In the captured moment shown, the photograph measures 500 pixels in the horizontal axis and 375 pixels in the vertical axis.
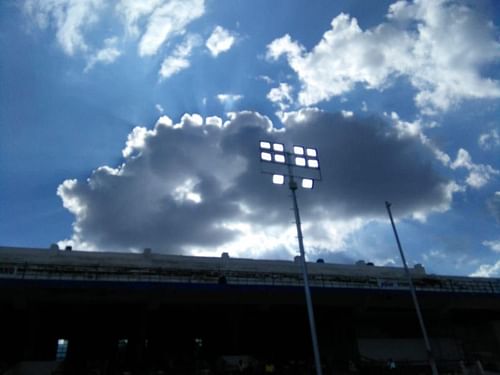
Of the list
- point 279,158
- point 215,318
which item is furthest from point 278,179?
point 215,318

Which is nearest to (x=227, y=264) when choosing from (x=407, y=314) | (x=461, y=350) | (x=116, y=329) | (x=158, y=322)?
(x=158, y=322)

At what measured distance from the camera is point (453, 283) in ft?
178

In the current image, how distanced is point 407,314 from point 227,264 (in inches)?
868

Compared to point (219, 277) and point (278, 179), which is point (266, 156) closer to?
point (278, 179)

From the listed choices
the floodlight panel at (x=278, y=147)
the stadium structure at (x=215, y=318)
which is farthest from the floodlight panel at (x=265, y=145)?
the stadium structure at (x=215, y=318)

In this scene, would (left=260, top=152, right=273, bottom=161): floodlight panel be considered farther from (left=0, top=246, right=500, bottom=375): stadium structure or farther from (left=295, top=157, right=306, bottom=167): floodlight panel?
(left=0, top=246, right=500, bottom=375): stadium structure

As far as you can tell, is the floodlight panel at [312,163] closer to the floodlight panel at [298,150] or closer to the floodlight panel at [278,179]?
the floodlight panel at [298,150]

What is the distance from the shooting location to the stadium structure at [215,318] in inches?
1377

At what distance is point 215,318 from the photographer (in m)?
43.9

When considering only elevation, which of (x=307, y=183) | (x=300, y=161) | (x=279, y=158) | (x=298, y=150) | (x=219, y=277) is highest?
(x=298, y=150)

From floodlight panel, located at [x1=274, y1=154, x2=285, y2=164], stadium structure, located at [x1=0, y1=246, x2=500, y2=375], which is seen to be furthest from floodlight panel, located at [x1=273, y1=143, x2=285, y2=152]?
stadium structure, located at [x1=0, y1=246, x2=500, y2=375]

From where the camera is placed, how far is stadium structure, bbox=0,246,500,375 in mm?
34969

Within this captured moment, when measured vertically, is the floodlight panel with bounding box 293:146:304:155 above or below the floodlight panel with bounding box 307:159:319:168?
above

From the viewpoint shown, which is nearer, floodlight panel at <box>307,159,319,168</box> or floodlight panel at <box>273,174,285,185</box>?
floodlight panel at <box>273,174,285,185</box>
